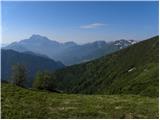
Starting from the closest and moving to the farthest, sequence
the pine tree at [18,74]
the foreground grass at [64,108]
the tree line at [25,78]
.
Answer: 1. the foreground grass at [64,108]
2. the pine tree at [18,74]
3. the tree line at [25,78]

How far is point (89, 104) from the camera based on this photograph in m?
21.3

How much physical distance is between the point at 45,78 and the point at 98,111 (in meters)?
117

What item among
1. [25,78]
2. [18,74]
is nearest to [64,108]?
[18,74]

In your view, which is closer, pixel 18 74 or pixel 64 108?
pixel 64 108

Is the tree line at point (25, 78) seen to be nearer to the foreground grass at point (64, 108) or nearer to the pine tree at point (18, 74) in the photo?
the pine tree at point (18, 74)

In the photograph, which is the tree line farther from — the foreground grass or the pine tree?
the foreground grass

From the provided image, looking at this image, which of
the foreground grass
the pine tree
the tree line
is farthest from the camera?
the tree line

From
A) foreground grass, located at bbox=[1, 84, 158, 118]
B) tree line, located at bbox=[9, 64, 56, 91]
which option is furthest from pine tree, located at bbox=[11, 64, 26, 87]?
foreground grass, located at bbox=[1, 84, 158, 118]

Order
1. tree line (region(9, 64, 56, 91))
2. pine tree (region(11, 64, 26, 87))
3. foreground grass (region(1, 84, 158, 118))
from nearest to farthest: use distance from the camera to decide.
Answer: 1. foreground grass (region(1, 84, 158, 118))
2. pine tree (region(11, 64, 26, 87))
3. tree line (region(9, 64, 56, 91))

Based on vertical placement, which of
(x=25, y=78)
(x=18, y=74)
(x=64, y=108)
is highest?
(x=18, y=74)

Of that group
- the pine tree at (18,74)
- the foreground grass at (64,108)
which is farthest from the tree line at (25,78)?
the foreground grass at (64,108)

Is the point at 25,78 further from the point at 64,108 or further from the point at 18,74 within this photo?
the point at 64,108

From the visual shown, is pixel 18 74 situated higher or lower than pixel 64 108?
higher

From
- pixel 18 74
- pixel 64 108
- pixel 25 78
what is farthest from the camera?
pixel 25 78
